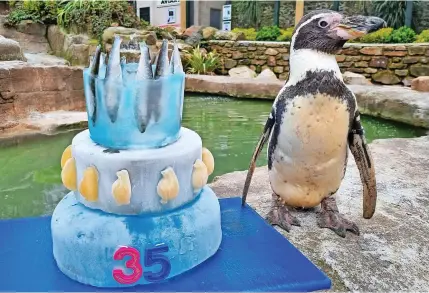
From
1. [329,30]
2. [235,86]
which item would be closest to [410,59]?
[235,86]

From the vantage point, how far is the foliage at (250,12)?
14359 mm

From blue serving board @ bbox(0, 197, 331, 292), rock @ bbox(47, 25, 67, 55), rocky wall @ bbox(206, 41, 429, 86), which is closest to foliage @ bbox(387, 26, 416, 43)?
rocky wall @ bbox(206, 41, 429, 86)

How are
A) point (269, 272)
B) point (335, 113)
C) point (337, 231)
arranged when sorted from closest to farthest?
point (269, 272) < point (335, 113) < point (337, 231)

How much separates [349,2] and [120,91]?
1296 cm

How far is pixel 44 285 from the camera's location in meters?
1.38

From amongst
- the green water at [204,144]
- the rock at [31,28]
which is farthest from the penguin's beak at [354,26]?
the rock at [31,28]

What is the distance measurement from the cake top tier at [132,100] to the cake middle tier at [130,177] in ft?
0.15

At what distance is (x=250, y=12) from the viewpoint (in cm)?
1446

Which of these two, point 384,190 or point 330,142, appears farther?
point 384,190

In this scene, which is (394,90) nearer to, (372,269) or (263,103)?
(263,103)

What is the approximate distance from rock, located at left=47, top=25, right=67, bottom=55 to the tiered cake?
8.65 m

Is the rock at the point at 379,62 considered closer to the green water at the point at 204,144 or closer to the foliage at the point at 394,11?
the foliage at the point at 394,11

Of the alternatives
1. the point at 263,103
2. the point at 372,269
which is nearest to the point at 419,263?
the point at 372,269

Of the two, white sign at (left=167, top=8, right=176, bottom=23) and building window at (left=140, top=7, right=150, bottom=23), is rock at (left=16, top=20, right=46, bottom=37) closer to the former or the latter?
white sign at (left=167, top=8, right=176, bottom=23)
